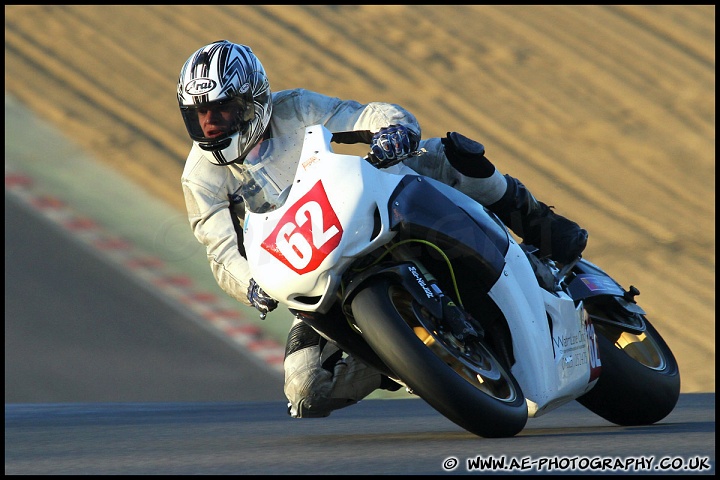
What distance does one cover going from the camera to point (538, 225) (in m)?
5.33

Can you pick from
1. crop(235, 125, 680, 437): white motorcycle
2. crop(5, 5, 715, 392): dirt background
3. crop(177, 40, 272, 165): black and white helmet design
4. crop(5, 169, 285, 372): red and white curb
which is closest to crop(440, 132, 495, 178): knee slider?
crop(235, 125, 680, 437): white motorcycle

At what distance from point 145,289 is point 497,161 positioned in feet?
14.9

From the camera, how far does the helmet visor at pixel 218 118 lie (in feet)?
15.6

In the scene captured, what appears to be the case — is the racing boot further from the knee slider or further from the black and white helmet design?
the black and white helmet design

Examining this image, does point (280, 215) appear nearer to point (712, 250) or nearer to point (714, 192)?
point (712, 250)

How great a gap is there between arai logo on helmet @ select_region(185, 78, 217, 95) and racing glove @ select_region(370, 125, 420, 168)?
2.47ft

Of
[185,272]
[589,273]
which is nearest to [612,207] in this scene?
[185,272]

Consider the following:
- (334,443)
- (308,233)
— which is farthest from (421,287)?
(334,443)

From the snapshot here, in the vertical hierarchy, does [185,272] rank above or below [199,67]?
below

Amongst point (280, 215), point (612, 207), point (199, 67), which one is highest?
point (199, 67)

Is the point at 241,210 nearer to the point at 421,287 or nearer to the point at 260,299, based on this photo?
the point at 260,299

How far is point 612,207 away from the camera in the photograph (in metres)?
11.6

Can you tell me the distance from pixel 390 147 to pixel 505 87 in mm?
10532

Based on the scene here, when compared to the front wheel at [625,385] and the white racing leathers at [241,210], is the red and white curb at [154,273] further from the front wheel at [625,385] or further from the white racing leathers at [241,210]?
the front wheel at [625,385]
